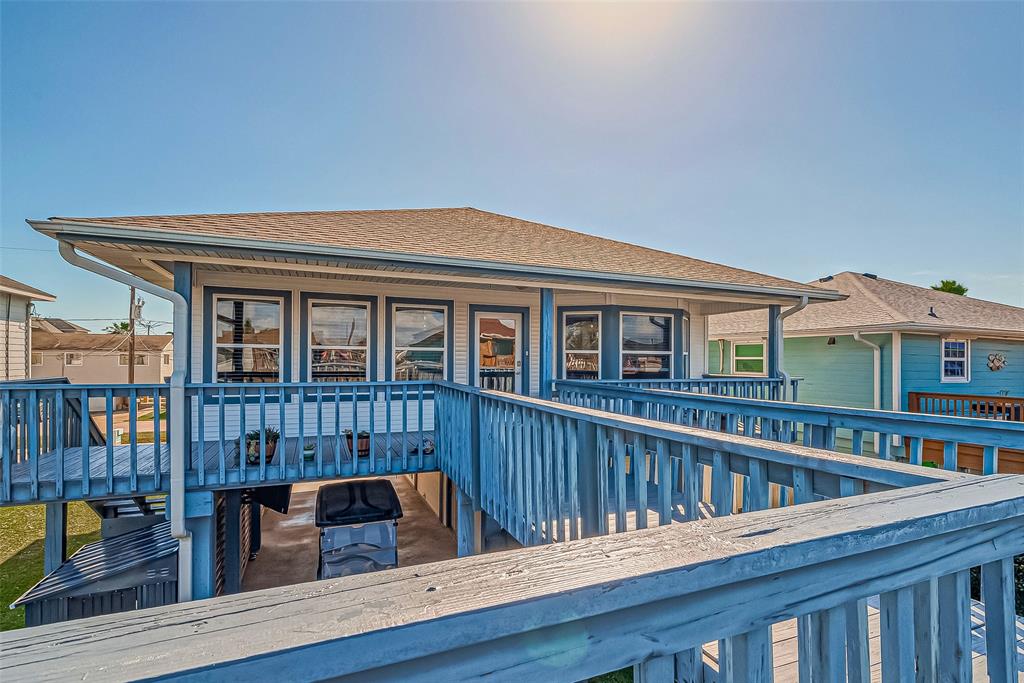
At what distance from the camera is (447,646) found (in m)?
0.57

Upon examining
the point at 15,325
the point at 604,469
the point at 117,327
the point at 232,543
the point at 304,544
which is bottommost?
the point at 304,544

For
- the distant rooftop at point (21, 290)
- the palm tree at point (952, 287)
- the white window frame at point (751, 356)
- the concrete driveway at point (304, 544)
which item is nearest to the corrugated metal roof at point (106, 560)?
the concrete driveway at point (304, 544)

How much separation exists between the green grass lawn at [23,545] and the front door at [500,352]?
24.0 feet

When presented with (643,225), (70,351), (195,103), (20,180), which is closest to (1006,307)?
(643,225)

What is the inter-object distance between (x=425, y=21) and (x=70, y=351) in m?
37.8

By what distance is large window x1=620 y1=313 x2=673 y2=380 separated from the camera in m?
9.48

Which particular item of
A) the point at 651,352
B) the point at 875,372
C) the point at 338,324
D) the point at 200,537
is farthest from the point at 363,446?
the point at 875,372

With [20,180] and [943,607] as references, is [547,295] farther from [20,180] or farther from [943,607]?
[20,180]

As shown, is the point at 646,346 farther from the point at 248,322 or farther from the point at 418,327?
the point at 248,322

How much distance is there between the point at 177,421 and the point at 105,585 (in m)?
2.50

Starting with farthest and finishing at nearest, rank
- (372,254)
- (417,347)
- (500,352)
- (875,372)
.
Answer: (875,372), (500,352), (417,347), (372,254)

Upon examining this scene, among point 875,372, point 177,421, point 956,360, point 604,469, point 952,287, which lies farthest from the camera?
point 952,287

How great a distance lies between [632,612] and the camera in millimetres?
688

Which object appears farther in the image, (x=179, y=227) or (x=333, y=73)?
(x=333, y=73)
